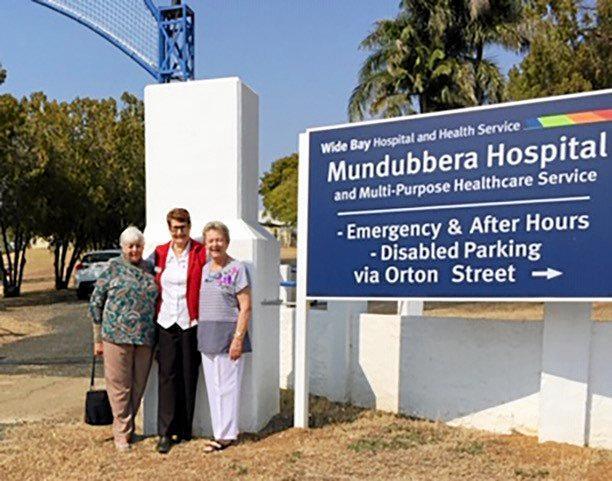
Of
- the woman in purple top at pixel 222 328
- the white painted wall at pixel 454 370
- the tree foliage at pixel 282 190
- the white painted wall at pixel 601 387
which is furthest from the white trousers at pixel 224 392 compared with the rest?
the tree foliage at pixel 282 190

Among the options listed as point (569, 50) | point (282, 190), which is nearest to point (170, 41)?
point (569, 50)

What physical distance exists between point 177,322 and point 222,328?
0.35 m

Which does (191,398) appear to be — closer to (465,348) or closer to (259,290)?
(259,290)

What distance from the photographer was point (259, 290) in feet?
17.1

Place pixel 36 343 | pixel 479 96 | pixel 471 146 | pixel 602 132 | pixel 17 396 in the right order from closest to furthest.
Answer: pixel 602 132 → pixel 471 146 → pixel 17 396 → pixel 36 343 → pixel 479 96

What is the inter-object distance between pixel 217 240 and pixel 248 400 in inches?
51.7

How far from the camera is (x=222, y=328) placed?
4.80m

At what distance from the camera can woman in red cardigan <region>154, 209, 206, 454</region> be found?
4891 millimetres

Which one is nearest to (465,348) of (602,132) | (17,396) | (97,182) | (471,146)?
(471,146)

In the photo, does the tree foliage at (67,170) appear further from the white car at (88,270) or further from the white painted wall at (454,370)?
the white painted wall at (454,370)

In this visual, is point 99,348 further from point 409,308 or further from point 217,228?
point 409,308

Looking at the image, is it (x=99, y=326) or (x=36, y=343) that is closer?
(x=99, y=326)

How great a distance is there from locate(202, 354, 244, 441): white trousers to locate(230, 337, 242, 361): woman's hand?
69 millimetres

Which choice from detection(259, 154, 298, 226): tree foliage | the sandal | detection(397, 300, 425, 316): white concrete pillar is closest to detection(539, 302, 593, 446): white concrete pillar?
detection(397, 300, 425, 316): white concrete pillar
